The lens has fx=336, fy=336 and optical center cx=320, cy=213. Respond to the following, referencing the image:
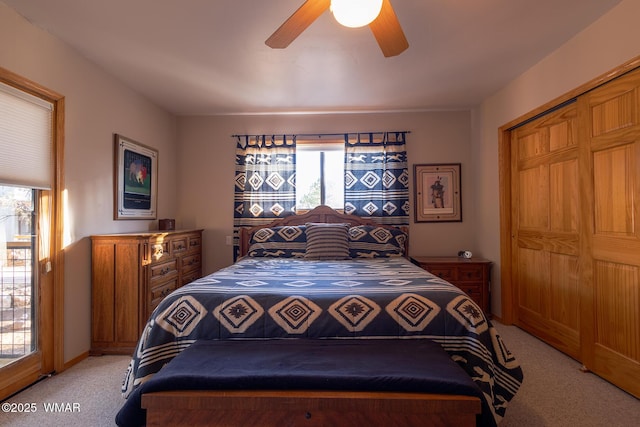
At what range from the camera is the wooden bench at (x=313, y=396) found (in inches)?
50.4

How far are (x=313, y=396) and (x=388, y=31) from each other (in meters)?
1.80

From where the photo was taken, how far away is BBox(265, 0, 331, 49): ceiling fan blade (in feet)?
5.29

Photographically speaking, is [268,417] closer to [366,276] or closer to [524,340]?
[366,276]

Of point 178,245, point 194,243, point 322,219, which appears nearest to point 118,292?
point 178,245

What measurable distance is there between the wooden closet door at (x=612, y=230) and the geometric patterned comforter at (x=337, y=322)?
958 mm

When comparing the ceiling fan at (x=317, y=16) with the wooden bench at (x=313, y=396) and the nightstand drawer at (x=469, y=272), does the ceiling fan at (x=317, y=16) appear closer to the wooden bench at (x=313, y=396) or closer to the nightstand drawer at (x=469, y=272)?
the wooden bench at (x=313, y=396)

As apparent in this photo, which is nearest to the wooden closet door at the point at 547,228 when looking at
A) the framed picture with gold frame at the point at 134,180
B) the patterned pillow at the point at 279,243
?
the patterned pillow at the point at 279,243

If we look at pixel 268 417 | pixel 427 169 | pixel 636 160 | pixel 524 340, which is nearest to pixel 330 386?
pixel 268 417

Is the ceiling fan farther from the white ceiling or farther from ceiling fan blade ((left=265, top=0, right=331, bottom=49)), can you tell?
the white ceiling

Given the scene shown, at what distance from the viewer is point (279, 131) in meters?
4.30

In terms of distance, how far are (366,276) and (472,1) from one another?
74.4 inches

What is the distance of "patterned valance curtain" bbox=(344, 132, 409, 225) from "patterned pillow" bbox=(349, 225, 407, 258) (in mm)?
491

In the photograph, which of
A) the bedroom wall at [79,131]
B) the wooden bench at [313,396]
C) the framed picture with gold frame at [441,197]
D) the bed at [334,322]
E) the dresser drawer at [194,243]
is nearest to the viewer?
the wooden bench at [313,396]

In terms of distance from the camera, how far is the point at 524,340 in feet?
9.96
